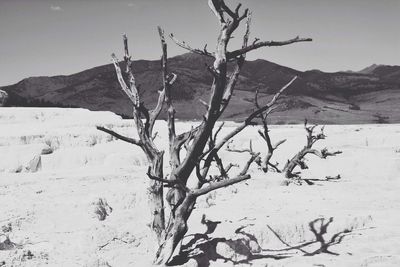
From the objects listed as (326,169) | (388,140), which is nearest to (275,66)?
(388,140)

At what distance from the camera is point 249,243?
801 cm

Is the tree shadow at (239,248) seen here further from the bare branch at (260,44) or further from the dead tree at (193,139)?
the bare branch at (260,44)

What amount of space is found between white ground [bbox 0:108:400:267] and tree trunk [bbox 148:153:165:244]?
30.3 inches

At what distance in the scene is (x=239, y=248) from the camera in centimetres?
775

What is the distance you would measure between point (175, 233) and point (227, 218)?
300 centimetres

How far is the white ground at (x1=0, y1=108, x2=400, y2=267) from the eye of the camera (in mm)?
7418

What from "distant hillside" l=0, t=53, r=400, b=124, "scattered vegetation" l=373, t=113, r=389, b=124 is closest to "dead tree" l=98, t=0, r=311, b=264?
"distant hillside" l=0, t=53, r=400, b=124

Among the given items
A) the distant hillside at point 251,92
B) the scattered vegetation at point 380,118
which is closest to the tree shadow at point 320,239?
the distant hillside at point 251,92

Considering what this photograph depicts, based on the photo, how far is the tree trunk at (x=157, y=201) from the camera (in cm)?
697

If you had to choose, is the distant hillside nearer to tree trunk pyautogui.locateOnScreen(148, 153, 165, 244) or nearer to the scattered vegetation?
the scattered vegetation

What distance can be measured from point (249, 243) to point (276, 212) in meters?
2.13

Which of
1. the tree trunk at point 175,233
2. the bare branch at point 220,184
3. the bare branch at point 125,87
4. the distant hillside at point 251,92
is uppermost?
the distant hillside at point 251,92

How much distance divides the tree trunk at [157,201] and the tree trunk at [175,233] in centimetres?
28

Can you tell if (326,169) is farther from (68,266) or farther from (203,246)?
(68,266)
